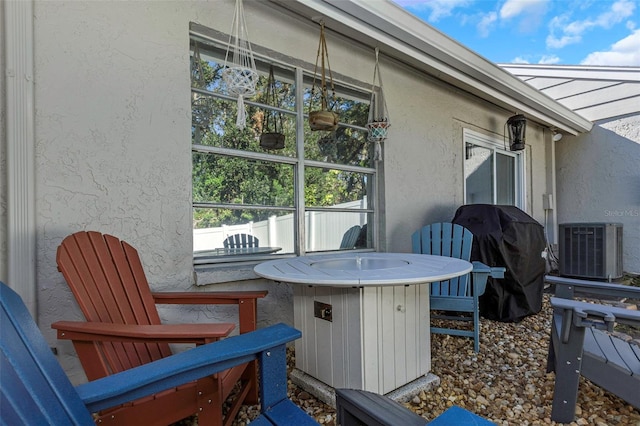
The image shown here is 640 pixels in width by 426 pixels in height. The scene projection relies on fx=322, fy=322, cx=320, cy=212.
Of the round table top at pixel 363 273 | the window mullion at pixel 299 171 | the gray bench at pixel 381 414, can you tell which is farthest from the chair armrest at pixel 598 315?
the window mullion at pixel 299 171

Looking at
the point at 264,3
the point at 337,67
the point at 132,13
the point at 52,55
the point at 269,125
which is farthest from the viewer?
the point at 337,67

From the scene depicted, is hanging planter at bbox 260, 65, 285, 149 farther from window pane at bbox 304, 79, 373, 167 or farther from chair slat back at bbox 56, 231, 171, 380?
chair slat back at bbox 56, 231, 171, 380

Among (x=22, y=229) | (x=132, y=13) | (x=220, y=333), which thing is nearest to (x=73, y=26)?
(x=132, y=13)

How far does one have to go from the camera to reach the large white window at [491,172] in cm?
434

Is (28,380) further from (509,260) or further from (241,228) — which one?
(509,260)

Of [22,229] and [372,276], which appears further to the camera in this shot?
[22,229]

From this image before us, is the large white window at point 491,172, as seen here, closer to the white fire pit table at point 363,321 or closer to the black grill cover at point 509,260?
the black grill cover at point 509,260

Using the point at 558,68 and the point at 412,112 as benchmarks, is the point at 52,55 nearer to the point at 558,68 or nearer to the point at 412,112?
the point at 412,112

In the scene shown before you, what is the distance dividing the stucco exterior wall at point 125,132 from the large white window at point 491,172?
2763 mm

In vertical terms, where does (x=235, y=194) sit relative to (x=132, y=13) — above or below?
below

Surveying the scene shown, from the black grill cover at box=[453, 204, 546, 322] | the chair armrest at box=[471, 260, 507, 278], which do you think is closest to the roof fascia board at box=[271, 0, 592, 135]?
the black grill cover at box=[453, 204, 546, 322]

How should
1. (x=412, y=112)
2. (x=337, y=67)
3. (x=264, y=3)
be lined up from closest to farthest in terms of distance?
(x=264, y=3) < (x=337, y=67) < (x=412, y=112)

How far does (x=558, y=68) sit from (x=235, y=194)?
647cm

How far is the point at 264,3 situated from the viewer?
94.6 inches
